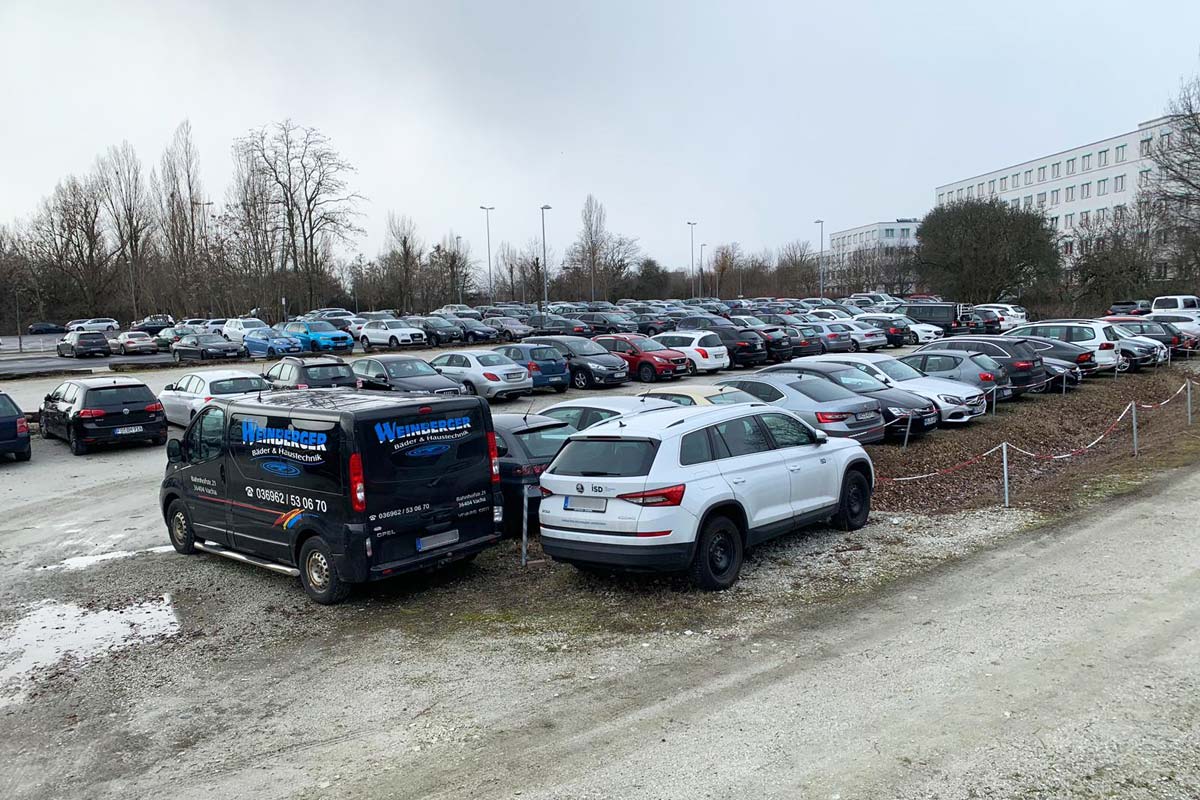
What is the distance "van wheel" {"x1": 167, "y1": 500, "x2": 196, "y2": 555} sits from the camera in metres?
10.8

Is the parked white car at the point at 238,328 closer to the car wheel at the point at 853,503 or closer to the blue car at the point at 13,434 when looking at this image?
the blue car at the point at 13,434

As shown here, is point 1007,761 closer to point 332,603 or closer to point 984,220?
point 332,603

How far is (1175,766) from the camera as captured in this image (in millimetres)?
4965

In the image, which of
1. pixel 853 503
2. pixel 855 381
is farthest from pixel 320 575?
pixel 855 381

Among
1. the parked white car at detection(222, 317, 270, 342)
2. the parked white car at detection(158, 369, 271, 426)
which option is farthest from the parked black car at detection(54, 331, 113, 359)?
the parked white car at detection(158, 369, 271, 426)

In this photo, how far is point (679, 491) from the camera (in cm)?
829

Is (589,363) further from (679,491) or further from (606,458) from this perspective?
(679,491)

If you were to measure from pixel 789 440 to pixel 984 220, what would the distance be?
52.1 meters

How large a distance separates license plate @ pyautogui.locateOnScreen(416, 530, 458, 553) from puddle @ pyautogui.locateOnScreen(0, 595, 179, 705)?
7.81 ft

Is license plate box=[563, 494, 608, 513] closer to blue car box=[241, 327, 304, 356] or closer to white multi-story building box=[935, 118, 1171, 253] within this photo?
blue car box=[241, 327, 304, 356]

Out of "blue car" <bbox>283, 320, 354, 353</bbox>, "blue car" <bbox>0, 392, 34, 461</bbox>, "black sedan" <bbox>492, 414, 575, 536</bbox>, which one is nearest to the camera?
"black sedan" <bbox>492, 414, 575, 536</bbox>

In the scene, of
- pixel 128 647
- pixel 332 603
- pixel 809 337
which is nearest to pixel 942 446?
pixel 332 603

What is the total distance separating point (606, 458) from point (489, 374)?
17.0m

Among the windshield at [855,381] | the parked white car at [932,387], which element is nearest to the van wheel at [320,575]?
the windshield at [855,381]
